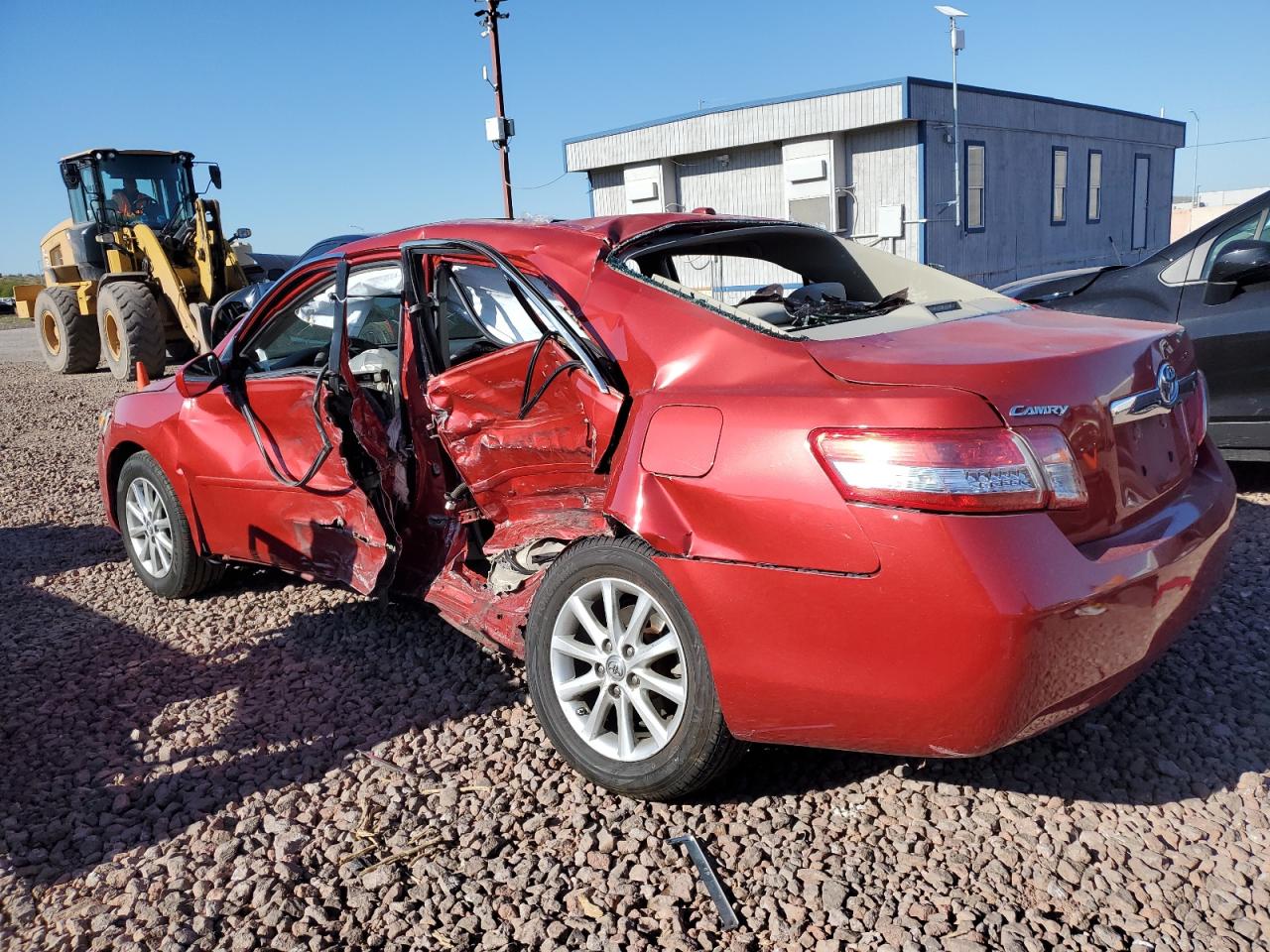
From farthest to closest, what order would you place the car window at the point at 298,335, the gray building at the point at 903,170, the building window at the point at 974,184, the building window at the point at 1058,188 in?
1. the building window at the point at 1058,188
2. the building window at the point at 974,184
3. the gray building at the point at 903,170
4. the car window at the point at 298,335

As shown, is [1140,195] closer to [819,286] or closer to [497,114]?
[497,114]

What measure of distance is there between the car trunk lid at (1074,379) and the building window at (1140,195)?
27750mm

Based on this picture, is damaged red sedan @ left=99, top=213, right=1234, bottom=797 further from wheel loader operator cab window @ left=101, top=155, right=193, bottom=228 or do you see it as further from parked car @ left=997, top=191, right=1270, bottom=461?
wheel loader operator cab window @ left=101, top=155, right=193, bottom=228

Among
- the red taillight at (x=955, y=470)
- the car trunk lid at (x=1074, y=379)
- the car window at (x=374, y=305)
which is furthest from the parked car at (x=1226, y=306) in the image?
the car window at (x=374, y=305)

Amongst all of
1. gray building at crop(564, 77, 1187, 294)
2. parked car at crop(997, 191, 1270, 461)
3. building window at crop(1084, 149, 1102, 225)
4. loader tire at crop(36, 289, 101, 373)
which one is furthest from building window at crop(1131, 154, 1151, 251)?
loader tire at crop(36, 289, 101, 373)

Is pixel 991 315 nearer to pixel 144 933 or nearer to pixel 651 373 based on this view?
pixel 651 373

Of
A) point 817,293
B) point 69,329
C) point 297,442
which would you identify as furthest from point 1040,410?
point 69,329

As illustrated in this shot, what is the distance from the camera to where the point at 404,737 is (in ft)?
11.4

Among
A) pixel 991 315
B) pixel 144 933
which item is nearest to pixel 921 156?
pixel 991 315

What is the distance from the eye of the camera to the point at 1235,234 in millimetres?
5348

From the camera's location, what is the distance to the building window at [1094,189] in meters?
24.9

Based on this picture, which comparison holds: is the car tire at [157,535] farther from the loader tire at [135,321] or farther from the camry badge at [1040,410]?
the loader tire at [135,321]

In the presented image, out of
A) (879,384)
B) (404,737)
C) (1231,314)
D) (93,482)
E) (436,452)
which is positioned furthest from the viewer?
(93,482)

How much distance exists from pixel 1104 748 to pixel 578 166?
23.1m
